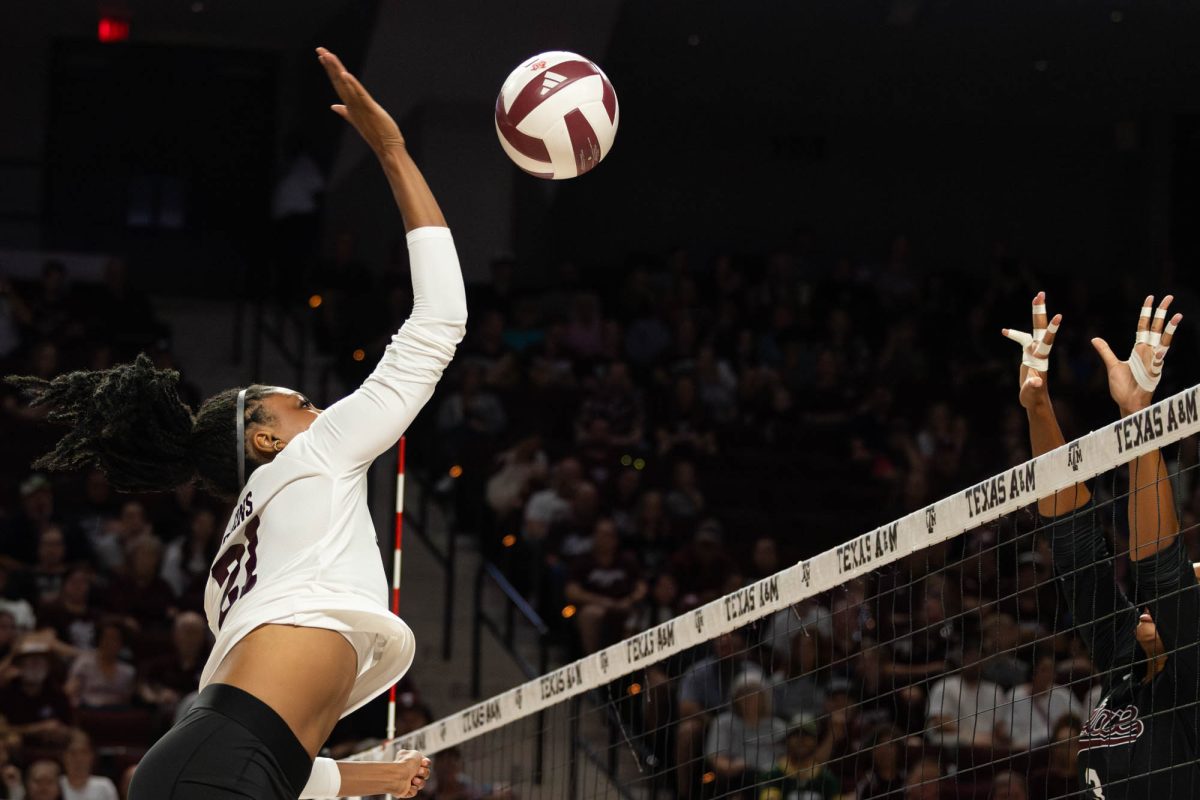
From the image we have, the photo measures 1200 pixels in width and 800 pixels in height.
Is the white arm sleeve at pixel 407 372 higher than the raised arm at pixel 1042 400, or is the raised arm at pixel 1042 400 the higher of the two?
the raised arm at pixel 1042 400

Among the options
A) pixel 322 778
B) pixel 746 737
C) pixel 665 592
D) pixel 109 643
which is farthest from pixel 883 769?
pixel 322 778

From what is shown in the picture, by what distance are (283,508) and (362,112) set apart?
0.76 metres

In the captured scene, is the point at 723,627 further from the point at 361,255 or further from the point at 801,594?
the point at 361,255

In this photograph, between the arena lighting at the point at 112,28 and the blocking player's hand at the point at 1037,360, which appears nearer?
the blocking player's hand at the point at 1037,360

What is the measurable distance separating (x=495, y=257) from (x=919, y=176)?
572 centimetres

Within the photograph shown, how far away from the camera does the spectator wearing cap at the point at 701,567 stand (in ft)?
36.0

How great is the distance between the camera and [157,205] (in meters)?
17.9

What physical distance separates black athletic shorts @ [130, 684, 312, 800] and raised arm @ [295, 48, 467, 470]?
0.49m

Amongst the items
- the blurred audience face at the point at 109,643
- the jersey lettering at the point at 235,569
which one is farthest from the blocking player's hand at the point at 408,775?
the blurred audience face at the point at 109,643

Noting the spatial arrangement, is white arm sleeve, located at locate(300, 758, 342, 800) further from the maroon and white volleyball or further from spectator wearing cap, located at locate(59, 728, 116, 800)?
spectator wearing cap, located at locate(59, 728, 116, 800)

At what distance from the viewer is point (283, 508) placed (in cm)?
321

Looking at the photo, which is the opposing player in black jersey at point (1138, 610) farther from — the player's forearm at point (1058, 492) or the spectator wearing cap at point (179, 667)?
the spectator wearing cap at point (179, 667)

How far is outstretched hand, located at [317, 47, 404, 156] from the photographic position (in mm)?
3252

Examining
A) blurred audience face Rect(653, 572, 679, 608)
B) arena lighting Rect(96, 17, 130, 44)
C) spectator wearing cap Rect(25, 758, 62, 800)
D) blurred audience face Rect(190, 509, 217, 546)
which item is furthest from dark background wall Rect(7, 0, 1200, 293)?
spectator wearing cap Rect(25, 758, 62, 800)
